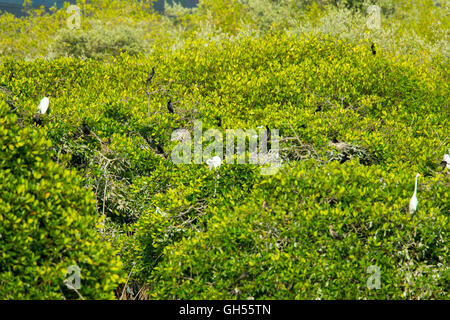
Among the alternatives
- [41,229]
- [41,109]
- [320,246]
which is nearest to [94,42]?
[41,109]

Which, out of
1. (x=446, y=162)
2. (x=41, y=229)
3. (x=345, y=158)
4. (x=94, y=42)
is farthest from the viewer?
(x=94, y=42)

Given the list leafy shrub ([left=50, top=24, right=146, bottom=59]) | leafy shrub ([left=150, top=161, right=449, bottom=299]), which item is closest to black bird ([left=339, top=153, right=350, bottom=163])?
leafy shrub ([left=150, top=161, right=449, bottom=299])

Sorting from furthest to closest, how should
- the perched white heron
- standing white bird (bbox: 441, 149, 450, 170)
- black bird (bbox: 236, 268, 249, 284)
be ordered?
1. the perched white heron
2. standing white bird (bbox: 441, 149, 450, 170)
3. black bird (bbox: 236, 268, 249, 284)

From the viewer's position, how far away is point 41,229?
20.2 ft

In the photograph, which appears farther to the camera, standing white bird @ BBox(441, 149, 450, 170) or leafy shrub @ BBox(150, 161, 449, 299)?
standing white bird @ BBox(441, 149, 450, 170)

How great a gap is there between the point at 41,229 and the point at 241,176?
4.40 metres

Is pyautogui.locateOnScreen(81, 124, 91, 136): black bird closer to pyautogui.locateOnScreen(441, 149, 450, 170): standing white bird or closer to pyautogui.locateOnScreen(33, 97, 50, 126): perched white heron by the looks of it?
pyautogui.locateOnScreen(33, 97, 50, 126): perched white heron

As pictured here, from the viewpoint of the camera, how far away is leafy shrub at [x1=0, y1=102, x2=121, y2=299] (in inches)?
230

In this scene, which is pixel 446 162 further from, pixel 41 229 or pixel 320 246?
pixel 41 229

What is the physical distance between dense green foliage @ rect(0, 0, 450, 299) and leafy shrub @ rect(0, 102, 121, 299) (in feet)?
0.10

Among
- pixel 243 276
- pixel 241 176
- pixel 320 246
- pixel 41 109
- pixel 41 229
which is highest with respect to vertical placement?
pixel 41 109

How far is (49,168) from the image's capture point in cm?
672

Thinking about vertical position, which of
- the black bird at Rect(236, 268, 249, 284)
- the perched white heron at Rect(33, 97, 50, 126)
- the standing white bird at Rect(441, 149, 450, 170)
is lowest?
the black bird at Rect(236, 268, 249, 284)

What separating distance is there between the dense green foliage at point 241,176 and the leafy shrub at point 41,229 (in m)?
0.03
